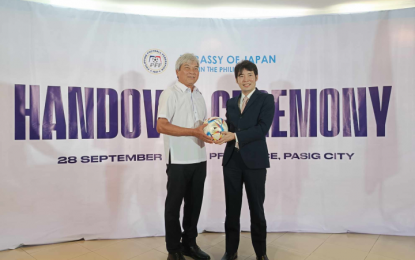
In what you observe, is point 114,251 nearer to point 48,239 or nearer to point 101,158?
point 48,239

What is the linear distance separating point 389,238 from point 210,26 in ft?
10.7

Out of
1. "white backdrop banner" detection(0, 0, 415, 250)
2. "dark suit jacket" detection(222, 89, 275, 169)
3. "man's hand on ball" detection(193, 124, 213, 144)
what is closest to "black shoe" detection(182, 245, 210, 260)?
"white backdrop banner" detection(0, 0, 415, 250)

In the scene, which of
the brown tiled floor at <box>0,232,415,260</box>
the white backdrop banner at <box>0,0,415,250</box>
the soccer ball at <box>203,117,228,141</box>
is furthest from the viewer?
the white backdrop banner at <box>0,0,415,250</box>

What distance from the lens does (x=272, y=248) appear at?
2.67m

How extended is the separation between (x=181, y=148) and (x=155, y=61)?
Answer: 1.37m

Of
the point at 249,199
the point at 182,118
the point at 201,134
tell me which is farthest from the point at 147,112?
the point at 249,199

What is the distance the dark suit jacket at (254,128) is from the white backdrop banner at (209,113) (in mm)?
979

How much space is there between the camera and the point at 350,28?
3080mm

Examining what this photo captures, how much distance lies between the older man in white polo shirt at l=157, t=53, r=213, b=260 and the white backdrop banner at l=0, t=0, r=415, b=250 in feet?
2.83

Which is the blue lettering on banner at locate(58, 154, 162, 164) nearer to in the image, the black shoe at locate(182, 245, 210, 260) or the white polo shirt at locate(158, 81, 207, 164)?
the white polo shirt at locate(158, 81, 207, 164)

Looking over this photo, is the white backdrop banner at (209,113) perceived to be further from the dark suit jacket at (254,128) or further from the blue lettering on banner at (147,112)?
the dark suit jacket at (254,128)

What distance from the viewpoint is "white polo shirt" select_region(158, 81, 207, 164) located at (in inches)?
87.9

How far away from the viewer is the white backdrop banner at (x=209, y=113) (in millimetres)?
2807

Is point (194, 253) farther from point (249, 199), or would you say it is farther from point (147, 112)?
point (147, 112)
